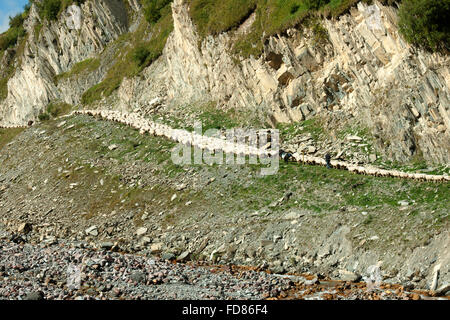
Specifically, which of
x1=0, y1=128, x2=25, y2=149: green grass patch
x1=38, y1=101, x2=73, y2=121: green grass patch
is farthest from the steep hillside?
x1=0, y1=128, x2=25, y2=149: green grass patch

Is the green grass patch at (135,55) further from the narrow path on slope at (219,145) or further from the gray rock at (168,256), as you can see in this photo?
the gray rock at (168,256)

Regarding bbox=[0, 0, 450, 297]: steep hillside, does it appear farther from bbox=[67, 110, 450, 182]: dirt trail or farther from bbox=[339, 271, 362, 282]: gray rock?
bbox=[67, 110, 450, 182]: dirt trail

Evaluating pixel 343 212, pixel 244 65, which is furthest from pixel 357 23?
pixel 343 212

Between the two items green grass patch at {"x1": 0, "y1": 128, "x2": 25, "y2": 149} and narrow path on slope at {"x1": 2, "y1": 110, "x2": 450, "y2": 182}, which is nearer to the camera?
narrow path on slope at {"x1": 2, "y1": 110, "x2": 450, "y2": 182}

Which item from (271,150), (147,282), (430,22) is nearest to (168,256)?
(147,282)

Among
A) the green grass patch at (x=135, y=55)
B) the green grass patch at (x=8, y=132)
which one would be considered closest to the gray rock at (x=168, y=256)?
the green grass patch at (x=135, y=55)
